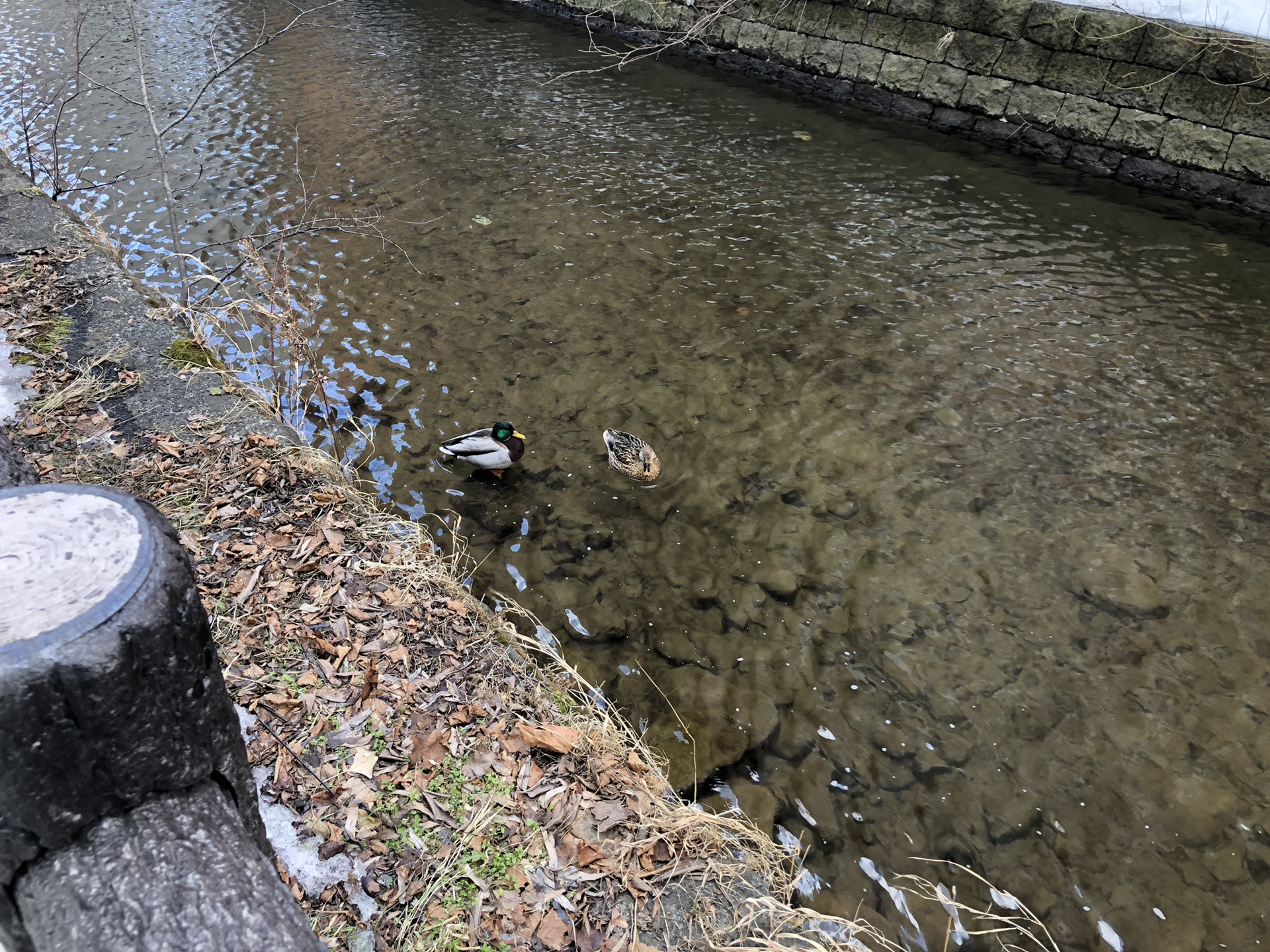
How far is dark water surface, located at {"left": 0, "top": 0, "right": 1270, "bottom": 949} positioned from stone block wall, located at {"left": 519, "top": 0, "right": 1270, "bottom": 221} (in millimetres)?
829

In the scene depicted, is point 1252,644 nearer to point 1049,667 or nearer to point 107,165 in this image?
point 1049,667

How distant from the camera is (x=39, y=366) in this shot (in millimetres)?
4215

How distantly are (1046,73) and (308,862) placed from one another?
1077 cm

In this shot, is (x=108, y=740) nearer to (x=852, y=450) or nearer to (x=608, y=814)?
(x=608, y=814)

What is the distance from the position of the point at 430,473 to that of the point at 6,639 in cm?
365

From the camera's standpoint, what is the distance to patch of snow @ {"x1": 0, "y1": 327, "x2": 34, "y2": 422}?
3.90 metres

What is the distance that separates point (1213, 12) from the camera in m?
8.01

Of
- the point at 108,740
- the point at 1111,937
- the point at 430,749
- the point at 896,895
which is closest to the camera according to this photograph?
the point at 108,740

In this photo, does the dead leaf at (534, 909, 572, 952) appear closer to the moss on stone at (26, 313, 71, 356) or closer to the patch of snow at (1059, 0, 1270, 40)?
the moss on stone at (26, 313, 71, 356)

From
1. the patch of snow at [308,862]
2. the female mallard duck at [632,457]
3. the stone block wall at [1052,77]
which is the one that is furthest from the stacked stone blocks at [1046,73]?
the patch of snow at [308,862]

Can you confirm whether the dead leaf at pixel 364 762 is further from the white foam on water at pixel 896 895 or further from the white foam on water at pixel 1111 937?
the white foam on water at pixel 1111 937

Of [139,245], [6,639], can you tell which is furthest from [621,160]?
[6,639]

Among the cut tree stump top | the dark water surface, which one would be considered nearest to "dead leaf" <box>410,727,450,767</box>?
the dark water surface

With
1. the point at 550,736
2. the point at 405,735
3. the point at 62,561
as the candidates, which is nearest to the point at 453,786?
→ the point at 405,735
